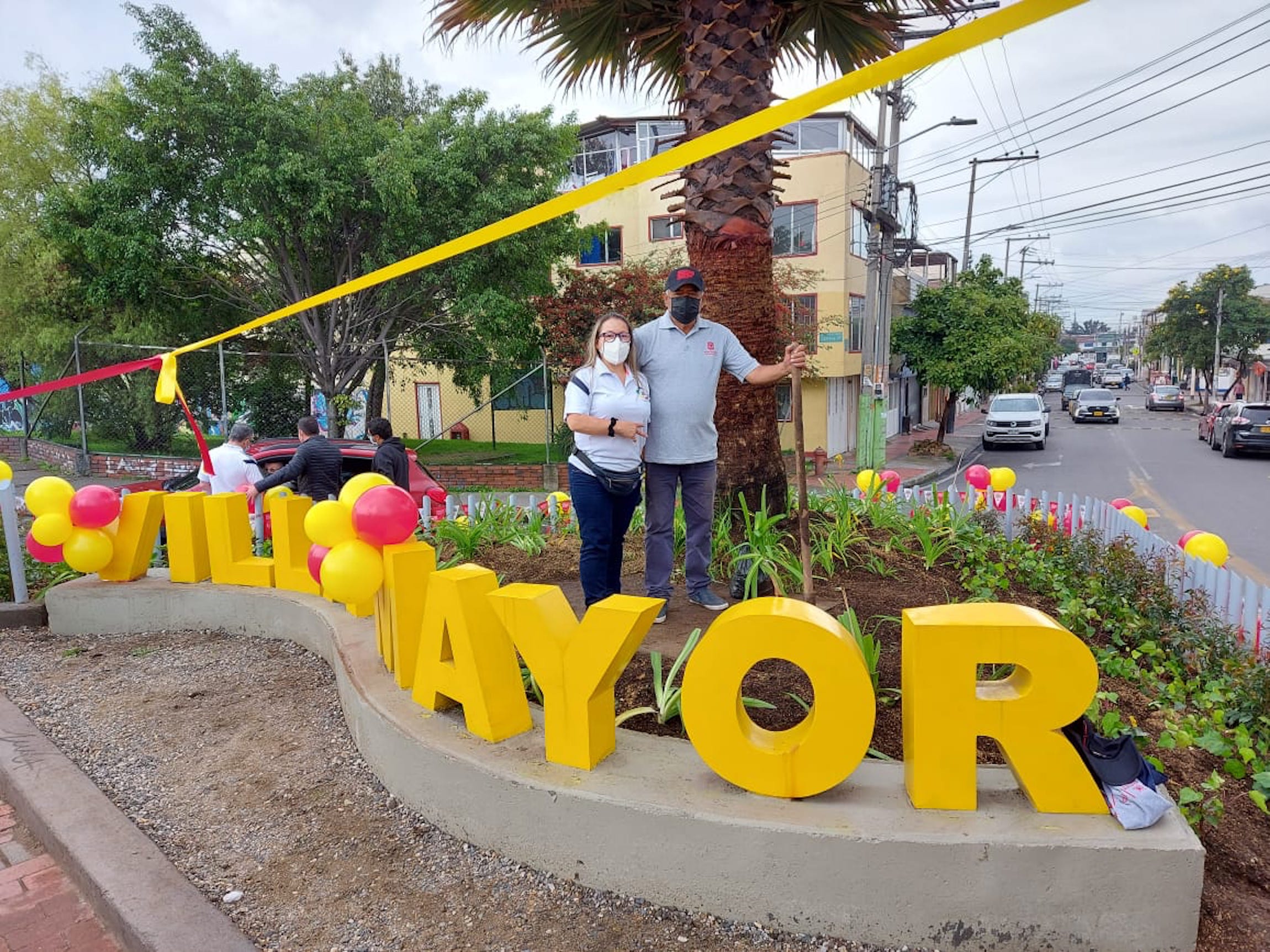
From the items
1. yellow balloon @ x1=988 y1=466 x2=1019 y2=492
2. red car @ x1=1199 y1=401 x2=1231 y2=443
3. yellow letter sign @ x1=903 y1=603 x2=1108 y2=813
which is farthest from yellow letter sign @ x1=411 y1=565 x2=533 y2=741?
red car @ x1=1199 y1=401 x2=1231 y2=443

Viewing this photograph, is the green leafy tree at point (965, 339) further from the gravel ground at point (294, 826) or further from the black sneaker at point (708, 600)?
the gravel ground at point (294, 826)

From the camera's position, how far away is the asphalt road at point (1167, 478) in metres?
11.2

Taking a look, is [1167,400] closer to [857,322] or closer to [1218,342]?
[1218,342]

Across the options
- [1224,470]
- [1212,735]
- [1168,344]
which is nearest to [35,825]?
[1212,735]

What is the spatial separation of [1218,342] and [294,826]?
45822 mm

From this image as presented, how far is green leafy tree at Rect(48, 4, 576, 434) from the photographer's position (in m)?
11.3

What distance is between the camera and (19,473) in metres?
17.2

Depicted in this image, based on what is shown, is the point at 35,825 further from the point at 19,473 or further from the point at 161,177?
the point at 19,473

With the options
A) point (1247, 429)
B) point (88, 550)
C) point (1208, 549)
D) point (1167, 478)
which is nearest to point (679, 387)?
point (1208, 549)

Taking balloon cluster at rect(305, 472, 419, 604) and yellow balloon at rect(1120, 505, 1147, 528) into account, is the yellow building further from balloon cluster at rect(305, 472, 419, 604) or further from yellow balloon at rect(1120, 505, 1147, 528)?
balloon cluster at rect(305, 472, 419, 604)

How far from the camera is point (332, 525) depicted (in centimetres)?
356

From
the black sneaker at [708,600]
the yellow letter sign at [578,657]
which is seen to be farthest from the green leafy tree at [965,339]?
the yellow letter sign at [578,657]

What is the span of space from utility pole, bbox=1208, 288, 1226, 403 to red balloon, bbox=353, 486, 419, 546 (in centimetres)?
4440

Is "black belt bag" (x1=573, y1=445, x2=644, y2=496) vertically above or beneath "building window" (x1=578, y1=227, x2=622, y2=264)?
beneath
